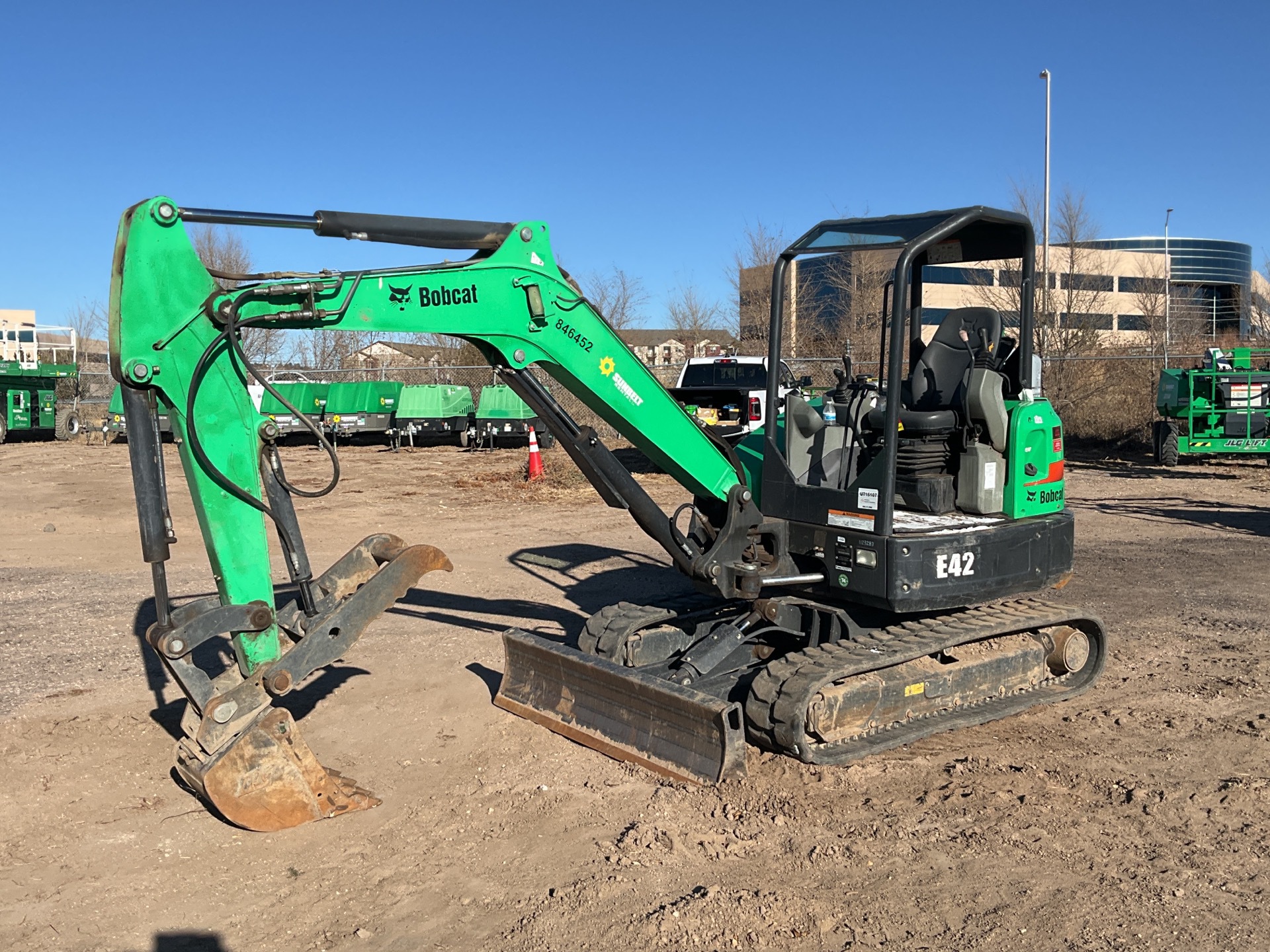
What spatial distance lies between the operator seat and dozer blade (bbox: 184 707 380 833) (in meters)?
3.72

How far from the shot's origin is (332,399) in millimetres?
27000

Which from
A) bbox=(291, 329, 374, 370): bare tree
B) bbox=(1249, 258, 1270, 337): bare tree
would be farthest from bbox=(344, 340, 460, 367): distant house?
bbox=(1249, 258, 1270, 337): bare tree

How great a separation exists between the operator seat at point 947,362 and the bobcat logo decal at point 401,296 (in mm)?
2890

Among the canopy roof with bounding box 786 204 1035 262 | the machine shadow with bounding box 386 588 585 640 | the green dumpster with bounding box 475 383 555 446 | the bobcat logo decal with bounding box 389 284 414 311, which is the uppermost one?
the canopy roof with bounding box 786 204 1035 262

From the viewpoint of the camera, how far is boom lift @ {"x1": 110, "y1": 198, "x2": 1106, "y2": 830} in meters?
4.73

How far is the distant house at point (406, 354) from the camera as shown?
3866cm

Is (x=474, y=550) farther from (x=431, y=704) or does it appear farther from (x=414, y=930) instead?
(x=414, y=930)

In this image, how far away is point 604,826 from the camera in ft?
16.3

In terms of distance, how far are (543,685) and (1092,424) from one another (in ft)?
62.8

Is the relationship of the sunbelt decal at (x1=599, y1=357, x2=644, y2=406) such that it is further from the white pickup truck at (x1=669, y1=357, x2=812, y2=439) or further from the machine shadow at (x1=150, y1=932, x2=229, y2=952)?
the white pickup truck at (x1=669, y1=357, x2=812, y2=439)

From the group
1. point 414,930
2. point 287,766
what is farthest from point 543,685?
point 414,930

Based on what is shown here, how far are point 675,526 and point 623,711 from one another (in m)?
1.12

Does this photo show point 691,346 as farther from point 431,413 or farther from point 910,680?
point 910,680

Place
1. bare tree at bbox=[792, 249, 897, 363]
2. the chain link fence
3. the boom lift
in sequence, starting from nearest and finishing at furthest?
1. the boom lift
2. the chain link fence
3. bare tree at bbox=[792, 249, 897, 363]
